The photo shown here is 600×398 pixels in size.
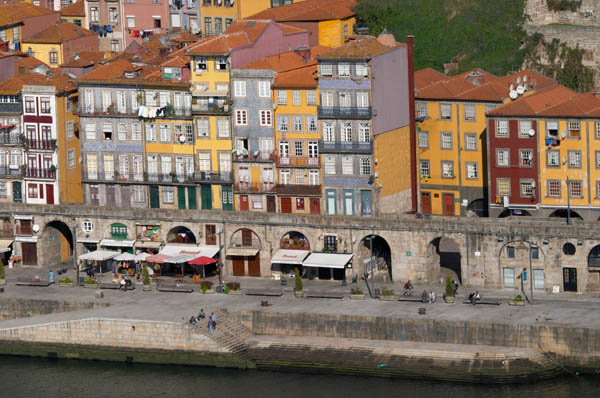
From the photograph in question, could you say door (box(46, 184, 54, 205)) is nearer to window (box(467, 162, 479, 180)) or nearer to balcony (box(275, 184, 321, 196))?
balcony (box(275, 184, 321, 196))

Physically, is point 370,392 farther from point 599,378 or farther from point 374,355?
point 599,378

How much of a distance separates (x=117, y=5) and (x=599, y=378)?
74.5 meters

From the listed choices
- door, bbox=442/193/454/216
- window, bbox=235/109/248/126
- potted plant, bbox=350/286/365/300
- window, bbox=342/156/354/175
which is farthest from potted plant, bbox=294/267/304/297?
door, bbox=442/193/454/216

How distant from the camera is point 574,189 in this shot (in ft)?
518

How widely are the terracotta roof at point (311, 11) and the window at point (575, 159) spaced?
30287 mm

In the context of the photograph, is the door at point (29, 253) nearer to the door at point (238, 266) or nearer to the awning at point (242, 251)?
the awning at point (242, 251)

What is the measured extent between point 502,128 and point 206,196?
79.6 ft

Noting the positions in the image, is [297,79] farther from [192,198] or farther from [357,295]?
[357,295]

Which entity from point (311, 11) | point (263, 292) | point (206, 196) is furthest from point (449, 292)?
point (311, 11)

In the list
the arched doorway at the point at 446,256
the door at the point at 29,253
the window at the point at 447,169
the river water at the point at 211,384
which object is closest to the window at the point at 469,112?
the window at the point at 447,169

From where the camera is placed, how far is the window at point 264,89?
163000mm

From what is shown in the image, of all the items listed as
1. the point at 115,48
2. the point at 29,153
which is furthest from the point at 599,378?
the point at 115,48

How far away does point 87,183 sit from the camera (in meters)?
170

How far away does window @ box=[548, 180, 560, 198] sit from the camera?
15860 centimetres
